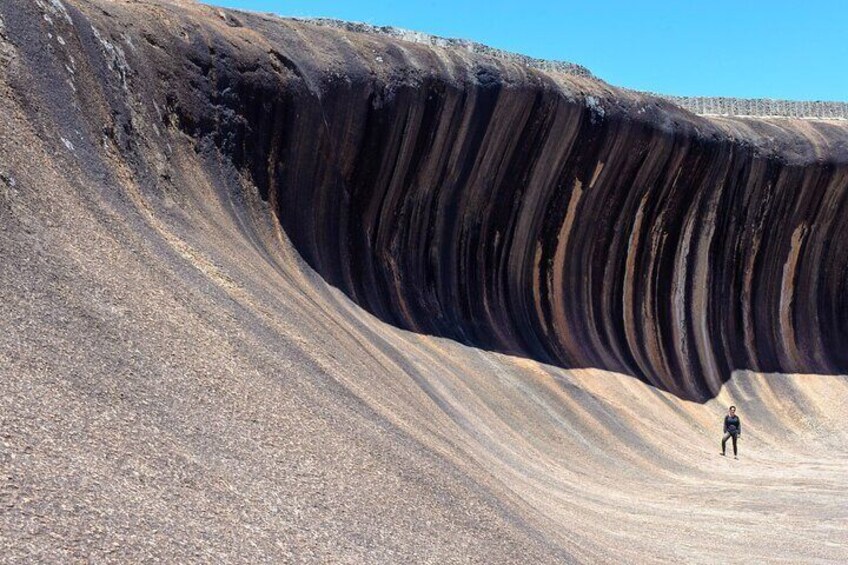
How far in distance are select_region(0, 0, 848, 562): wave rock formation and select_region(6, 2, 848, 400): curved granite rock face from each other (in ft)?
0.20

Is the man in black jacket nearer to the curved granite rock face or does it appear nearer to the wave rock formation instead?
the wave rock formation

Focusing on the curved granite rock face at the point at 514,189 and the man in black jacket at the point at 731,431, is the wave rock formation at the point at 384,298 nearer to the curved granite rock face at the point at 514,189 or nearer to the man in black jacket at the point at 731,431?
the curved granite rock face at the point at 514,189

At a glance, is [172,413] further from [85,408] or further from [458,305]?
[458,305]

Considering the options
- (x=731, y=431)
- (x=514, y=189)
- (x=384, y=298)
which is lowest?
(x=384, y=298)

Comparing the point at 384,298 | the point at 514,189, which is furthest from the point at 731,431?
the point at 384,298

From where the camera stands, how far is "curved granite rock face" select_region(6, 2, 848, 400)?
564 inches

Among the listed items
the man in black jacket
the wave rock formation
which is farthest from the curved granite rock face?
the man in black jacket

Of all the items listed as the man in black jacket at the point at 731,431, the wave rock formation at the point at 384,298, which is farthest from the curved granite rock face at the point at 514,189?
the man in black jacket at the point at 731,431

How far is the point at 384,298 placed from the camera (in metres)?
16.7

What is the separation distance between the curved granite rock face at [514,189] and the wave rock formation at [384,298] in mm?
62

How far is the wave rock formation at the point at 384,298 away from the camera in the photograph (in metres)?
5.99

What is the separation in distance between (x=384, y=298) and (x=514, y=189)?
14.0ft

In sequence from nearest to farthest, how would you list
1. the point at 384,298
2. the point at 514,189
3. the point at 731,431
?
the point at 384,298 < the point at 731,431 < the point at 514,189

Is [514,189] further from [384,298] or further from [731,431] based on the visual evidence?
[731,431]
